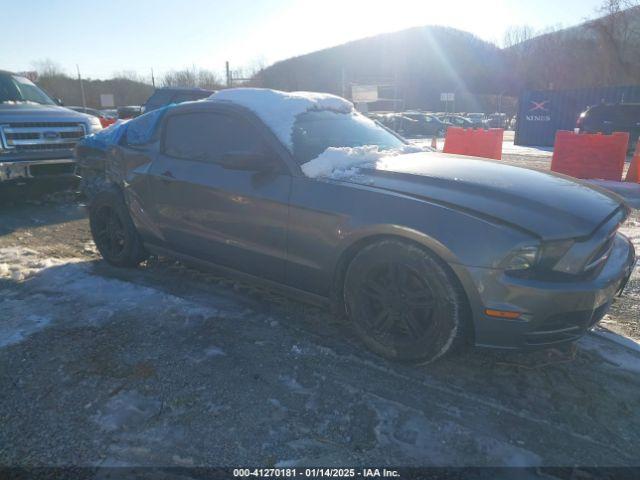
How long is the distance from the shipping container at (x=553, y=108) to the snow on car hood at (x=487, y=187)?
60.1ft

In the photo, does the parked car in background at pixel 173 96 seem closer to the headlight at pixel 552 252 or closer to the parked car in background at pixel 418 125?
the headlight at pixel 552 252

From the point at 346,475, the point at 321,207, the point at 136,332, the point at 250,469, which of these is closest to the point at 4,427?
the point at 136,332

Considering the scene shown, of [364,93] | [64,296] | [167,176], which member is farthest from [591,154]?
[64,296]

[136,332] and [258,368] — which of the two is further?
[136,332]

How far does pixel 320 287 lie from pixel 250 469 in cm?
125

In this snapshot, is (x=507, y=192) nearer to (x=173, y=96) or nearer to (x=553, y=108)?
(x=173, y=96)

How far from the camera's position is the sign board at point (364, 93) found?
15.3m

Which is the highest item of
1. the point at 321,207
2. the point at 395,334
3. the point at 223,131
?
the point at 223,131

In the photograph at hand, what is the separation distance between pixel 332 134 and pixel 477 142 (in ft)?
23.0

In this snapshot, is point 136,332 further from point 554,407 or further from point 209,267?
point 554,407

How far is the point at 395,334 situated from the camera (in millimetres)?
2717

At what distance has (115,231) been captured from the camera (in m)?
4.34

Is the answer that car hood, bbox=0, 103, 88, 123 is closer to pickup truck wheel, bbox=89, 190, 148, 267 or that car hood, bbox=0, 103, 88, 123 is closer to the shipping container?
pickup truck wheel, bbox=89, 190, 148, 267

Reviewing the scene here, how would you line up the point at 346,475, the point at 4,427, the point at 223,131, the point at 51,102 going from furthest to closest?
the point at 51,102, the point at 223,131, the point at 4,427, the point at 346,475
